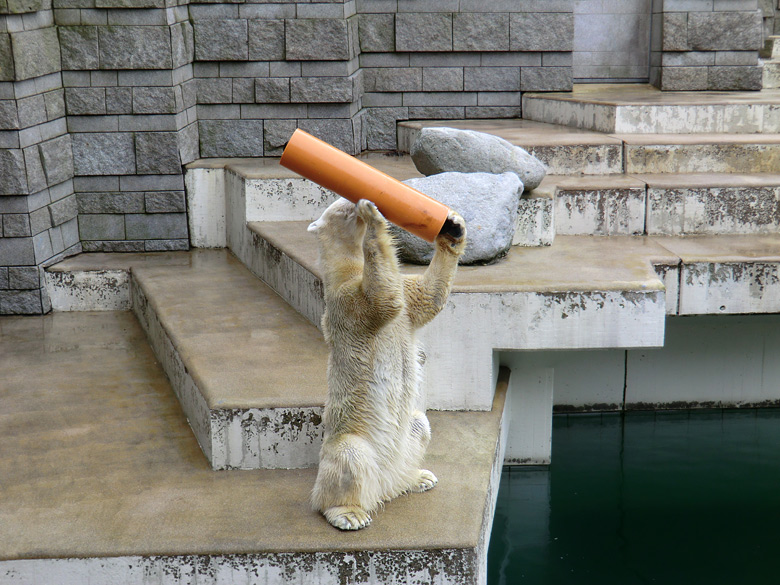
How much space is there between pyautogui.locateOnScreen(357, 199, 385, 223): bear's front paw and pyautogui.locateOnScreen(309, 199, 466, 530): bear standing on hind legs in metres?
0.08

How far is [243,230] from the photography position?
5457mm

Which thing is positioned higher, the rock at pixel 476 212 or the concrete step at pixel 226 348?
the rock at pixel 476 212

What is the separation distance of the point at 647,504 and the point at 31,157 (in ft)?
13.0

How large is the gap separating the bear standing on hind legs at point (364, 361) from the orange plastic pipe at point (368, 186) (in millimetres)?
76

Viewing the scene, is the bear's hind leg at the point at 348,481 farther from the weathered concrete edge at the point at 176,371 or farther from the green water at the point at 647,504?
the green water at the point at 647,504

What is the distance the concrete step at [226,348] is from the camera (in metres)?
3.25

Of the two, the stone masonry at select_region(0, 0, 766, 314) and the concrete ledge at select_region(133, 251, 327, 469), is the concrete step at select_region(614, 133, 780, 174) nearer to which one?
the stone masonry at select_region(0, 0, 766, 314)

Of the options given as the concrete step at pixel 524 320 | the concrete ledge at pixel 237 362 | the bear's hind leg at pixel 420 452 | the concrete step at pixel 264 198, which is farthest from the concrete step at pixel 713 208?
the bear's hind leg at pixel 420 452

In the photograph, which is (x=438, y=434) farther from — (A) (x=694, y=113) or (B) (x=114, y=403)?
(A) (x=694, y=113)

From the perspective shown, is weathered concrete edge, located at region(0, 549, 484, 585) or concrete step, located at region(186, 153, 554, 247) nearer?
weathered concrete edge, located at region(0, 549, 484, 585)

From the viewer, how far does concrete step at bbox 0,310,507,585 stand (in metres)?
2.69

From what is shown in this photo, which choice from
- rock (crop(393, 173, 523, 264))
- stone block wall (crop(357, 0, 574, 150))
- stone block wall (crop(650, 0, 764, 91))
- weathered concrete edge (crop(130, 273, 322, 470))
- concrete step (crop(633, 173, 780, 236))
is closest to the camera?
weathered concrete edge (crop(130, 273, 322, 470))

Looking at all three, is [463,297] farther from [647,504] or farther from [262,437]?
[647,504]

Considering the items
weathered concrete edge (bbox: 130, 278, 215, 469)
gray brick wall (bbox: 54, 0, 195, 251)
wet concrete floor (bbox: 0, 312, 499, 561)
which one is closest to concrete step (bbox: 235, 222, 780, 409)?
wet concrete floor (bbox: 0, 312, 499, 561)
